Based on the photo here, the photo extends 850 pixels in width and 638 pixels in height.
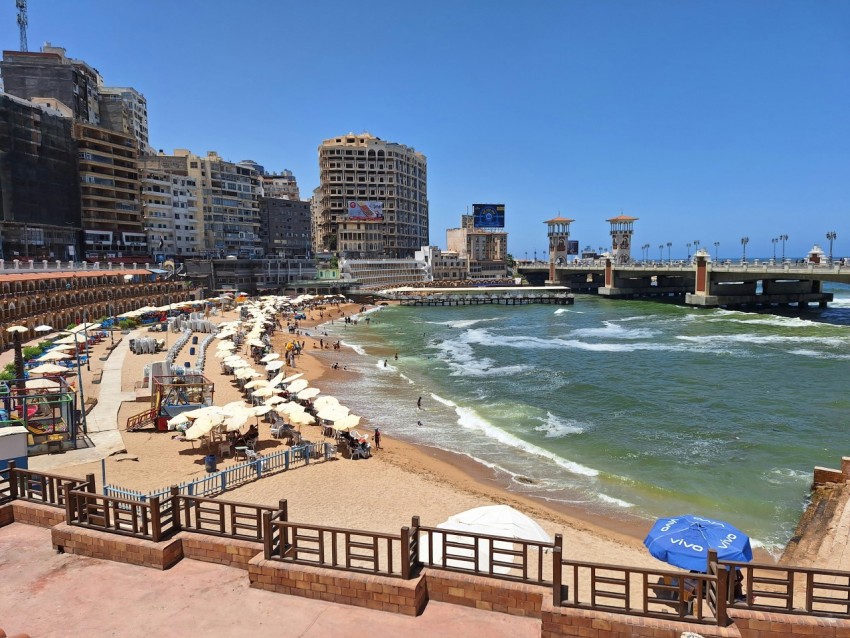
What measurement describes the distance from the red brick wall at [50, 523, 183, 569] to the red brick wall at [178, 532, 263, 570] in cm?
18

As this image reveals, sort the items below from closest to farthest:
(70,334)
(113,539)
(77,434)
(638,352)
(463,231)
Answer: (113,539) → (77,434) → (70,334) → (638,352) → (463,231)

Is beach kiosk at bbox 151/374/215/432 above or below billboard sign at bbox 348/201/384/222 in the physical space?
below

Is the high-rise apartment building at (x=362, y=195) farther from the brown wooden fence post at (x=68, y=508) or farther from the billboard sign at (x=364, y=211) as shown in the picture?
the brown wooden fence post at (x=68, y=508)

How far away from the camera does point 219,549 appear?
9.52m

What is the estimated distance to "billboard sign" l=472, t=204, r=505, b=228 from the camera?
160875mm

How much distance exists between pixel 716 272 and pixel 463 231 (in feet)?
382

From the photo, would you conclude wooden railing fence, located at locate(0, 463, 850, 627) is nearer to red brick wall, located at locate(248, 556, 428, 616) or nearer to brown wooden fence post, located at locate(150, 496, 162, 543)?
brown wooden fence post, located at locate(150, 496, 162, 543)

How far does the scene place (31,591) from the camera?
8.77 m

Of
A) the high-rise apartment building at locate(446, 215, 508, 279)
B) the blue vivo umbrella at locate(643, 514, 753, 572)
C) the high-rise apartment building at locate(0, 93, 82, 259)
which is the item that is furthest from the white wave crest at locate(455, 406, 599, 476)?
the high-rise apartment building at locate(446, 215, 508, 279)

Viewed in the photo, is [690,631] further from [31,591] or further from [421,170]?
[421,170]

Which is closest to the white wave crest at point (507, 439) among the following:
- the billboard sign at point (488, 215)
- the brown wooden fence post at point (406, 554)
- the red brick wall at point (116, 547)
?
the brown wooden fence post at point (406, 554)

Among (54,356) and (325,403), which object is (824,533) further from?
(54,356)

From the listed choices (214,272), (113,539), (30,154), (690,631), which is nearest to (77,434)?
(113,539)

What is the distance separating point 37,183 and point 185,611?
8569 cm
